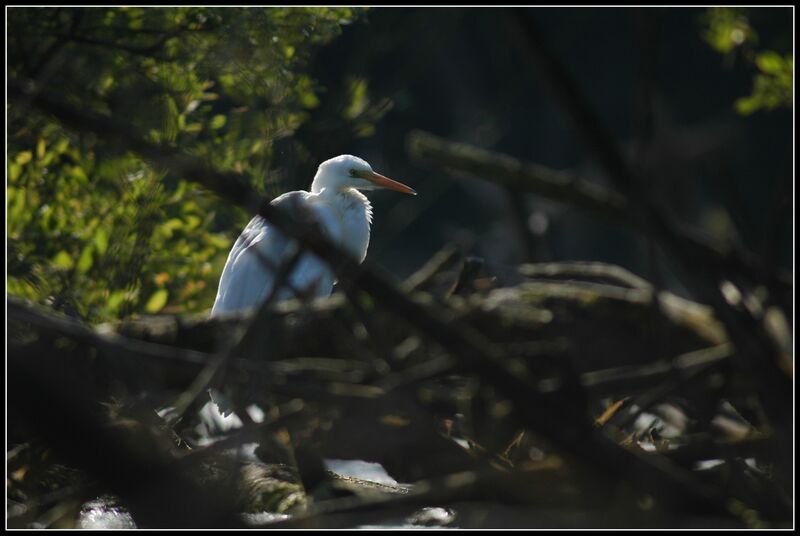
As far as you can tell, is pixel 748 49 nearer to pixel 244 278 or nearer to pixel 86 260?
pixel 244 278

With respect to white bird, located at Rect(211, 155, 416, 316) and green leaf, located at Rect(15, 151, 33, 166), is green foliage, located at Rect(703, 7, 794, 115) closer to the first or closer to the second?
white bird, located at Rect(211, 155, 416, 316)

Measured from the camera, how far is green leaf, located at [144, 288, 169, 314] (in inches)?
106

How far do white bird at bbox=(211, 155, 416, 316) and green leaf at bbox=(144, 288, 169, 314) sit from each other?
45 centimetres

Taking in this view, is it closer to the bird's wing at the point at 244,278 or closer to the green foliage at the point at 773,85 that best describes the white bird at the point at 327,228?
the bird's wing at the point at 244,278

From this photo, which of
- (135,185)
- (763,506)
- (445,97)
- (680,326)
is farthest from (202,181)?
(445,97)

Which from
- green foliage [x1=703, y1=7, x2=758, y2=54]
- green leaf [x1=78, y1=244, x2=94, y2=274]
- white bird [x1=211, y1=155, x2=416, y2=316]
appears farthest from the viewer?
white bird [x1=211, y1=155, x2=416, y2=316]

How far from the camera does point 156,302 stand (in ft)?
8.86

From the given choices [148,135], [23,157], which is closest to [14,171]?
[23,157]

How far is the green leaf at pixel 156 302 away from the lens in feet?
8.80

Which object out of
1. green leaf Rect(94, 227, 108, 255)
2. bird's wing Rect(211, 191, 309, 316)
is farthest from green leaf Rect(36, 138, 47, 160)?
bird's wing Rect(211, 191, 309, 316)

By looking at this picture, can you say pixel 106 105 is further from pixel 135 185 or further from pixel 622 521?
pixel 622 521

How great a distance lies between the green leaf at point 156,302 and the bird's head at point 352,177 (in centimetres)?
149

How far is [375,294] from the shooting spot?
3.01 feet

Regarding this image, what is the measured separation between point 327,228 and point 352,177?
3.34 ft
